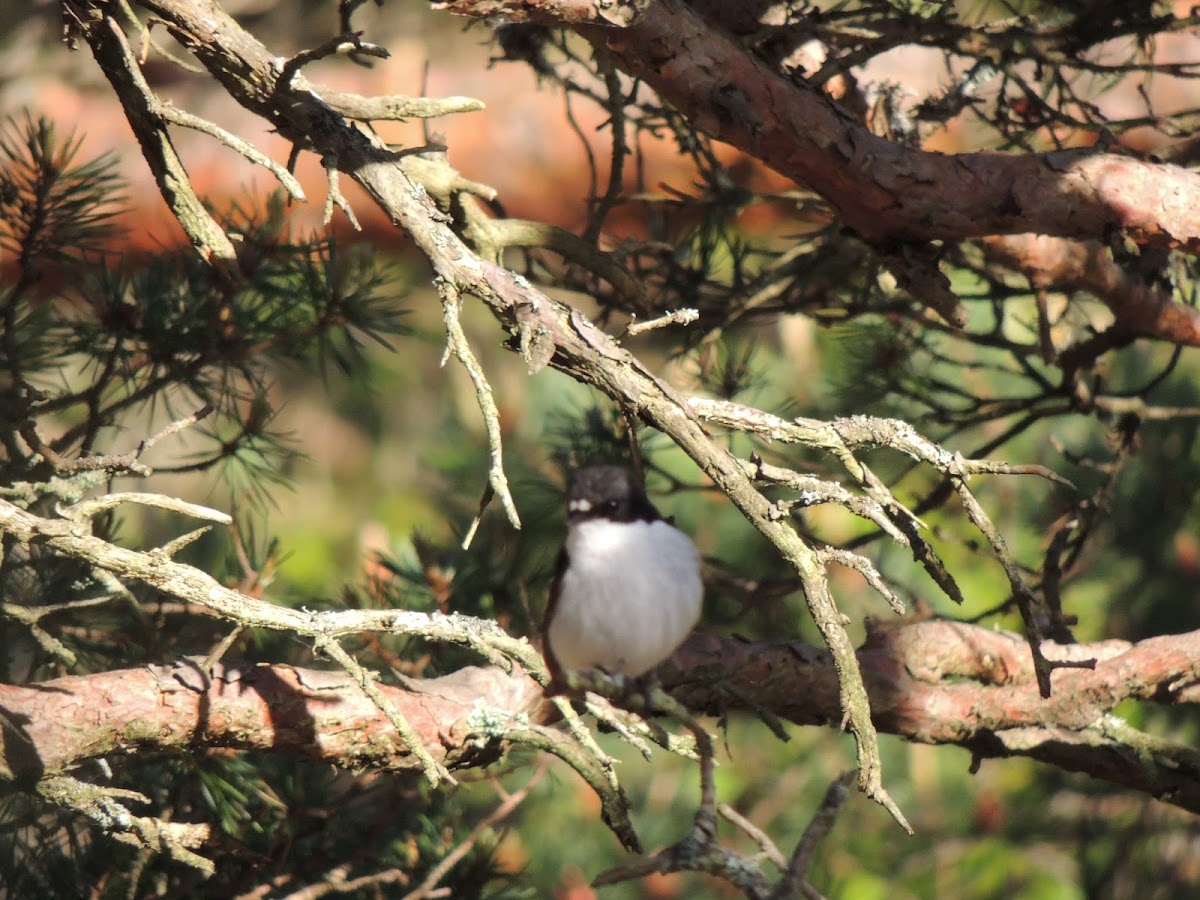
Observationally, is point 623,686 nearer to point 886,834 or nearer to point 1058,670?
point 1058,670

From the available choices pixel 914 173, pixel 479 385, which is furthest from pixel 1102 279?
pixel 479 385

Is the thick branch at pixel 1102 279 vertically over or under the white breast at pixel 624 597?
over

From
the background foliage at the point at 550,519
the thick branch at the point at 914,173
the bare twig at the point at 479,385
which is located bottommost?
the background foliage at the point at 550,519

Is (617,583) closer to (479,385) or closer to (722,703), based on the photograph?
(722,703)

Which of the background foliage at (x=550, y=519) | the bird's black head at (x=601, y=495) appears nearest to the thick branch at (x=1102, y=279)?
the background foliage at (x=550, y=519)

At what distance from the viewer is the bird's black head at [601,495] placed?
291cm

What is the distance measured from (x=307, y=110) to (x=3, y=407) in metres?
0.78

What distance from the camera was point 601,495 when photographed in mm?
2914

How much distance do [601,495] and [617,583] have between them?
226 millimetres

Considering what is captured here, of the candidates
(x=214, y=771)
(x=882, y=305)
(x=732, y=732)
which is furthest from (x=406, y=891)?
(x=732, y=732)

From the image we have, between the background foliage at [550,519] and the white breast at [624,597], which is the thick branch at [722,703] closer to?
the white breast at [624,597]

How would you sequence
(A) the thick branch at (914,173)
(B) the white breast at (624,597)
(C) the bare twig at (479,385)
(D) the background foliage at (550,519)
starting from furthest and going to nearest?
1. (B) the white breast at (624,597)
2. (D) the background foliage at (550,519)
3. (A) the thick branch at (914,173)
4. (C) the bare twig at (479,385)

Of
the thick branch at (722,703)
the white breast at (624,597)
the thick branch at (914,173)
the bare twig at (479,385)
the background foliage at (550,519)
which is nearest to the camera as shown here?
the bare twig at (479,385)

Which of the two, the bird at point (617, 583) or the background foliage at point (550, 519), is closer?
the background foliage at point (550, 519)
